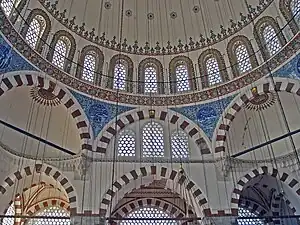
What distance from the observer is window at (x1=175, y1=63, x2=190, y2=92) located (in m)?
13.6

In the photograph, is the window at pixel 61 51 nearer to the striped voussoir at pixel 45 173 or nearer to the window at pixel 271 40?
the striped voussoir at pixel 45 173

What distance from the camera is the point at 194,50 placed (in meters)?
13.9

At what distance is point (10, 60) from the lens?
35.4 ft

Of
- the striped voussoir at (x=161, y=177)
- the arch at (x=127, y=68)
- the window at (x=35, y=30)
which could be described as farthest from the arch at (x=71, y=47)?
the striped voussoir at (x=161, y=177)

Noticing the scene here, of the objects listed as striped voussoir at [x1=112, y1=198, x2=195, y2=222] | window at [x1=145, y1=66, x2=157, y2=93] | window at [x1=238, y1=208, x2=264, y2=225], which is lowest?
window at [x1=238, y1=208, x2=264, y2=225]

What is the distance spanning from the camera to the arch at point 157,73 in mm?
13526

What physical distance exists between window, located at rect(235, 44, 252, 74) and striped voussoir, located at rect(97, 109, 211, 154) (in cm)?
253

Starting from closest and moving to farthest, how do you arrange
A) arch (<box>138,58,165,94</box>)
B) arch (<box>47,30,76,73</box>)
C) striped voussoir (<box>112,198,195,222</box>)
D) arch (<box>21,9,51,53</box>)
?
arch (<box>21,9,51,53</box>) → arch (<box>47,30,76,73</box>) → arch (<box>138,58,165,94</box>) → striped voussoir (<box>112,198,195,222</box>)

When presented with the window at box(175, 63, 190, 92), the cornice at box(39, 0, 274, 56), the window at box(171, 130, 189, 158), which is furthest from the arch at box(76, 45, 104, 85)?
the window at box(171, 130, 189, 158)

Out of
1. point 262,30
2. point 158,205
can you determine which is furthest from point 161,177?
point 262,30

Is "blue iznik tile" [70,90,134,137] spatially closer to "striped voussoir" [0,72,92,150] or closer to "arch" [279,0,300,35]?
"striped voussoir" [0,72,92,150]

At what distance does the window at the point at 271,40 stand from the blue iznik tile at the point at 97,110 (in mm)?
5065

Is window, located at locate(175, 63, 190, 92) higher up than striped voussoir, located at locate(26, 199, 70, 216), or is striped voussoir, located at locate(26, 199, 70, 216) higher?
window, located at locate(175, 63, 190, 92)

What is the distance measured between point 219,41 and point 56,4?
5668 millimetres
